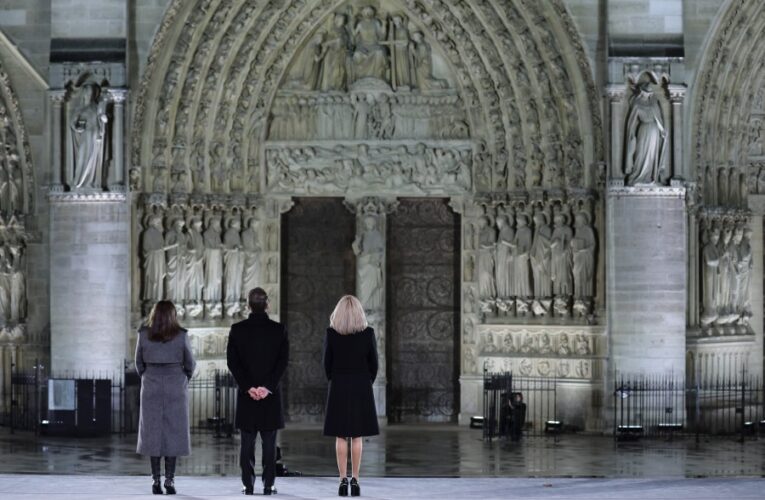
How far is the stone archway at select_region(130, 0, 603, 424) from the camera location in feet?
82.8

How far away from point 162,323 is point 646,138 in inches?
393

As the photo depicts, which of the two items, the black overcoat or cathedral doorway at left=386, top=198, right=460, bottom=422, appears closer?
the black overcoat

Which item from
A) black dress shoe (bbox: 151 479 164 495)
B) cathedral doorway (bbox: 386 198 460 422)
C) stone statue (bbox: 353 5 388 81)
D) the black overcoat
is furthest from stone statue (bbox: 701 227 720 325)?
black dress shoe (bbox: 151 479 164 495)

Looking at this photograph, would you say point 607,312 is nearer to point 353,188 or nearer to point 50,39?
point 353,188

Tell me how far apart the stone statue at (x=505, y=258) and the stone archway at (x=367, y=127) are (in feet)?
0.46

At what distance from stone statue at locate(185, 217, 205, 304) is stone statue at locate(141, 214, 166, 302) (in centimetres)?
46

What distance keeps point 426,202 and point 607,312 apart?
3.53 meters

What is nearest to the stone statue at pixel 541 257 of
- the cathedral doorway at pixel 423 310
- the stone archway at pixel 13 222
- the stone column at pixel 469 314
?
the stone column at pixel 469 314

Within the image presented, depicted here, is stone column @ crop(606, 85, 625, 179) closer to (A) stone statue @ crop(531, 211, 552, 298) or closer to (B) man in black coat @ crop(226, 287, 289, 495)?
(A) stone statue @ crop(531, 211, 552, 298)

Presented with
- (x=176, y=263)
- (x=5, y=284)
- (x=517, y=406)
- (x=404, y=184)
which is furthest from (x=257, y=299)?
(x=404, y=184)

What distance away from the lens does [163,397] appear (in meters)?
15.9

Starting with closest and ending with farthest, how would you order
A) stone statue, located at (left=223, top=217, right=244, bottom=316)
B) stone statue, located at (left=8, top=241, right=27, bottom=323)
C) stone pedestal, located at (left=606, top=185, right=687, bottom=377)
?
stone pedestal, located at (left=606, top=185, right=687, bottom=377)
stone statue, located at (left=8, top=241, right=27, bottom=323)
stone statue, located at (left=223, top=217, right=244, bottom=316)

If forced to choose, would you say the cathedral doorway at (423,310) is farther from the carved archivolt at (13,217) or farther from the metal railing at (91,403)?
the carved archivolt at (13,217)

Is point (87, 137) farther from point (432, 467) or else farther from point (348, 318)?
point (348, 318)
